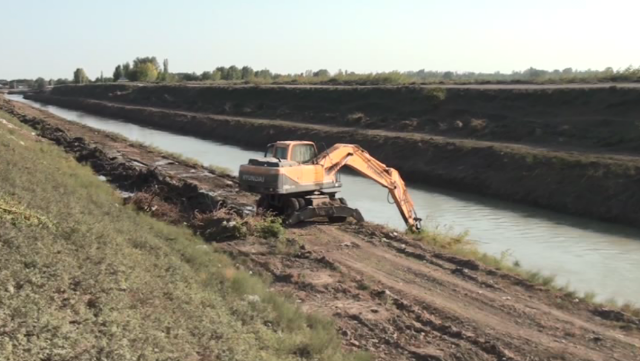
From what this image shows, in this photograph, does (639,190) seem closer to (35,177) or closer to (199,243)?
(199,243)

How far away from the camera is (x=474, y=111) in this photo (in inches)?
1631

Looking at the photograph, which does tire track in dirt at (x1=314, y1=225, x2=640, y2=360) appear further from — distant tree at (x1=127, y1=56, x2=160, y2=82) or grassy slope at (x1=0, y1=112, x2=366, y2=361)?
distant tree at (x1=127, y1=56, x2=160, y2=82)

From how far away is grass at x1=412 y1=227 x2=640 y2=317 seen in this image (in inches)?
464

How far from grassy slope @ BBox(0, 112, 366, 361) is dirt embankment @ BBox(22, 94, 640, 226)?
1638 centimetres

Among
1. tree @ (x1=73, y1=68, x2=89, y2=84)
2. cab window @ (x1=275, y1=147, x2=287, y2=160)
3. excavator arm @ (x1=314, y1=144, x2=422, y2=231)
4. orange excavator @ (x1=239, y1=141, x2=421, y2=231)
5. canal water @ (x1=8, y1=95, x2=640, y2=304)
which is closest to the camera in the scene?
canal water @ (x1=8, y1=95, x2=640, y2=304)

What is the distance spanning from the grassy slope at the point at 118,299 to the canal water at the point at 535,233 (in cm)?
773

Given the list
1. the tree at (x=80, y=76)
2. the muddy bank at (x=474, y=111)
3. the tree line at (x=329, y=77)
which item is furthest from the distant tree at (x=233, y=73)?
the muddy bank at (x=474, y=111)

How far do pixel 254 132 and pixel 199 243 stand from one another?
37.6 m

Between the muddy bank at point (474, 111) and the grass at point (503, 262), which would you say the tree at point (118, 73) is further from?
the grass at point (503, 262)

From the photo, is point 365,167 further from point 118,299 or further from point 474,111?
point 474,111

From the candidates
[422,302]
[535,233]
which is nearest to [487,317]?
[422,302]

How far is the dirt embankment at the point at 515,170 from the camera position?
77.8 ft

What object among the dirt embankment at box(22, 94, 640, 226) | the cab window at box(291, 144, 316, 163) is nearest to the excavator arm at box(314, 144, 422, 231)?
the cab window at box(291, 144, 316, 163)

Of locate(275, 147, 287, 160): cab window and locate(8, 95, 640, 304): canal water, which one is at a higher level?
locate(275, 147, 287, 160): cab window
